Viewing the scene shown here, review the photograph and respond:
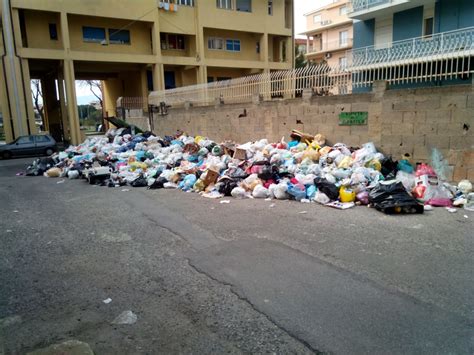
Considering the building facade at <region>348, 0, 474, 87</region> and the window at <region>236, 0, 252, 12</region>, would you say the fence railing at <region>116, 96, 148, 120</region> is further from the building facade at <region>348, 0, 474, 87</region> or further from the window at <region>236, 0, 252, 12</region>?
the building facade at <region>348, 0, 474, 87</region>

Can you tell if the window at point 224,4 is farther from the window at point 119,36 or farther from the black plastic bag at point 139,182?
the black plastic bag at point 139,182

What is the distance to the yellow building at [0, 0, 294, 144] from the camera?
20266mm

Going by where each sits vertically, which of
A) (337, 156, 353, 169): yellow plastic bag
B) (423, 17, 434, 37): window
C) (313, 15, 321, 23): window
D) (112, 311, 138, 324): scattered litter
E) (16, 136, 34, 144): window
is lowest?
(112, 311, 138, 324): scattered litter

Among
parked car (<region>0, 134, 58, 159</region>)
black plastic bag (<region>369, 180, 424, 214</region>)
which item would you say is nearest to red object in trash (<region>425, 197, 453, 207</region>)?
black plastic bag (<region>369, 180, 424, 214</region>)

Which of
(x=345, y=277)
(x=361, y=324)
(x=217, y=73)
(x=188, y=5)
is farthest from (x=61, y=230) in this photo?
(x=217, y=73)

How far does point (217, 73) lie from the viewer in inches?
1140

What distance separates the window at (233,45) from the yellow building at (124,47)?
0.08m

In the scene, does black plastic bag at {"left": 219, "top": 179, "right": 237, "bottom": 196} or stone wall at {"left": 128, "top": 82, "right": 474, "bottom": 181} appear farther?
black plastic bag at {"left": 219, "top": 179, "right": 237, "bottom": 196}

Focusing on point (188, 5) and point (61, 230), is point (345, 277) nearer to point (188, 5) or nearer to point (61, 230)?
point (61, 230)

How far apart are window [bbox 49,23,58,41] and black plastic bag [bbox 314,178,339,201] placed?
848 inches

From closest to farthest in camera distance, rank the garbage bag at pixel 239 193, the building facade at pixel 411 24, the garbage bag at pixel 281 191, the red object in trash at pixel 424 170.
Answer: the garbage bag at pixel 281 191 < the red object in trash at pixel 424 170 < the garbage bag at pixel 239 193 < the building facade at pixel 411 24

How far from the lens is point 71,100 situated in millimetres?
21750

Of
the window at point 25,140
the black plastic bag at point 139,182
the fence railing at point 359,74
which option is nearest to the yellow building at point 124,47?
the window at point 25,140

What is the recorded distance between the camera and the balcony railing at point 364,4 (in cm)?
1723
